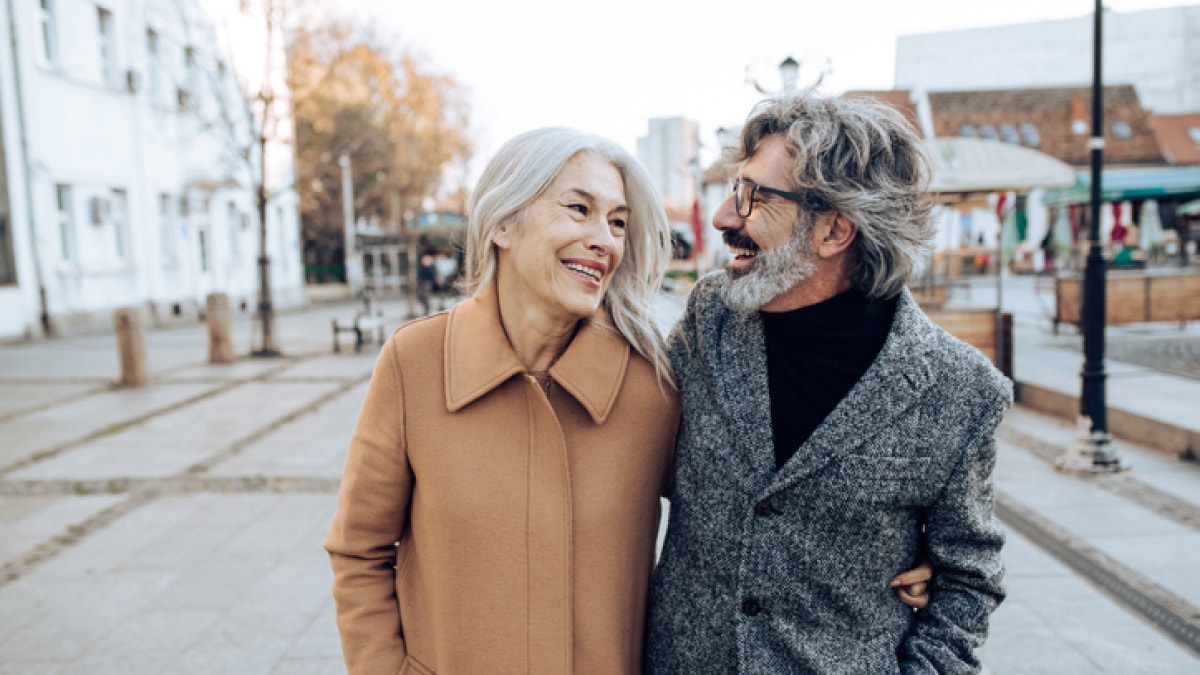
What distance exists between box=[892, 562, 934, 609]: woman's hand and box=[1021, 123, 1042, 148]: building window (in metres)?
41.6

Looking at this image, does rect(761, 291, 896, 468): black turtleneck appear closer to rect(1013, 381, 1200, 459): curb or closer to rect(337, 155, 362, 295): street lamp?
rect(1013, 381, 1200, 459): curb

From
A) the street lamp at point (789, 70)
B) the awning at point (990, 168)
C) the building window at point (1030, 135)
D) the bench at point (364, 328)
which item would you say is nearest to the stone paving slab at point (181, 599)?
the street lamp at point (789, 70)

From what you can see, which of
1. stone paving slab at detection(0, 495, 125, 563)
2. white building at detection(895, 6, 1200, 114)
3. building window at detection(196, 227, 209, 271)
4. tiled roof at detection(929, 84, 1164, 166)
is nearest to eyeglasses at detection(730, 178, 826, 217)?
stone paving slab at detection(0, 495, 125, 563)

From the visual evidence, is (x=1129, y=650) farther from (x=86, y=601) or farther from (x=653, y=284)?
(x=86, y=601)

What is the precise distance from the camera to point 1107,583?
165 inches

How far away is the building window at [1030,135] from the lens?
37.6 metres

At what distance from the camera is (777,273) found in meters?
1.69

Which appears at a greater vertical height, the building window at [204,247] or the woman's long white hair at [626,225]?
the building window at [204,247]

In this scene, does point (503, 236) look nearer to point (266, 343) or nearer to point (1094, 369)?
point (1094, 369)

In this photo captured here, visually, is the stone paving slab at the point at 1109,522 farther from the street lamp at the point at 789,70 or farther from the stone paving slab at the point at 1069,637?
the street lamp at the point at 789,70

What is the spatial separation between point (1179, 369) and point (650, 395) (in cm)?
1034

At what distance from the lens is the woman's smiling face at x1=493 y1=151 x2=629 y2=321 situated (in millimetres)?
1696

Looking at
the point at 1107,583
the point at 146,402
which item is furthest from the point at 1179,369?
the point at 146,402

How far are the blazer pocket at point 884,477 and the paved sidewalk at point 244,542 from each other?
646 mm
